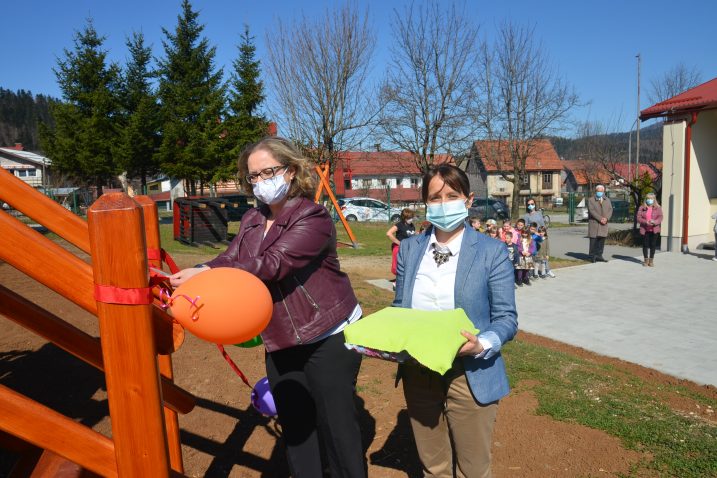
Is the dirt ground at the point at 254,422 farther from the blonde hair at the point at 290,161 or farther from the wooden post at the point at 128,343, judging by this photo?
the wooden post at the point at 128,343

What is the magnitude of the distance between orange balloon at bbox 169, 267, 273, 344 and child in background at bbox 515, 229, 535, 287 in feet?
31.8

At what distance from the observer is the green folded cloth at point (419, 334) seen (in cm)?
205

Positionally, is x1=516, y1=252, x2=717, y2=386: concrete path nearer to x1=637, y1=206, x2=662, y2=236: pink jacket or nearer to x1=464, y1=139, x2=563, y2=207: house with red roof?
x1=637, y1=206, x2=662, y2=236: pink jacket

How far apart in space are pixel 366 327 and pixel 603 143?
3999 cm

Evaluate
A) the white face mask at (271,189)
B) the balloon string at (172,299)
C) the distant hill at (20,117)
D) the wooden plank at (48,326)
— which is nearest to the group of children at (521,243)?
the white face mask at (271,189)

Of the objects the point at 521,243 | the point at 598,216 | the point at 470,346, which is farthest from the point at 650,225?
the point at 470,346

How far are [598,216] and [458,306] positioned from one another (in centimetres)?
1189

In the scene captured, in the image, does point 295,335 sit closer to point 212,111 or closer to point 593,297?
point 593,297

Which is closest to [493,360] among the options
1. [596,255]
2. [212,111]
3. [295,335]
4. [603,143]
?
[295,335]

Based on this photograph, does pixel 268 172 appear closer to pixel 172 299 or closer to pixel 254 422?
pixel 172 299

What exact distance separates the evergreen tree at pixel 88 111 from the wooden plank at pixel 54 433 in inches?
1356

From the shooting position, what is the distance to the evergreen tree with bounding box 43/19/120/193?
32031 millimetres

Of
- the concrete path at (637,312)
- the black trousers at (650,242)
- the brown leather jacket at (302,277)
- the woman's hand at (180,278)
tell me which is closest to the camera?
the woman's hand at (180,278)

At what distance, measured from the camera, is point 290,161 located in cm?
253
